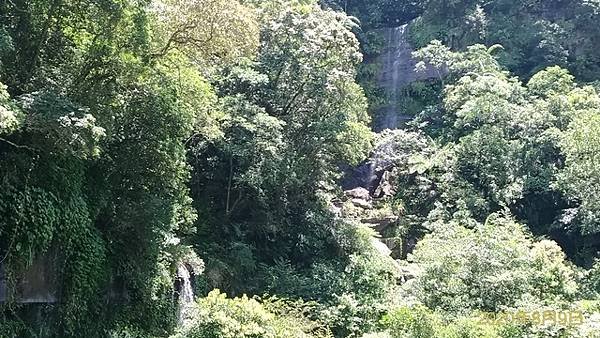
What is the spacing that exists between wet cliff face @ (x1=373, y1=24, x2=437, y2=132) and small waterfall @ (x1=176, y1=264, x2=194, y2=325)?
16.7 meters

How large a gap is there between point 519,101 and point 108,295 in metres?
16.9

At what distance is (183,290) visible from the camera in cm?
1157

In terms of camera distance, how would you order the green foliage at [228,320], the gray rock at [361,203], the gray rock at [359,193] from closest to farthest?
the green foliage at [228,320], the gray rock at [361,203], the gray rock at [359,193]

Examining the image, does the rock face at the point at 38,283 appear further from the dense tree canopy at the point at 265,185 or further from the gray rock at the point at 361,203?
the gray rock at the point at 361,203

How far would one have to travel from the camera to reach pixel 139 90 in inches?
391

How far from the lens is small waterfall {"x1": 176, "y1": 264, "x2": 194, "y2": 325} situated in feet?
36.4

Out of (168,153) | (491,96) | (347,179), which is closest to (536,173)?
(491,96)

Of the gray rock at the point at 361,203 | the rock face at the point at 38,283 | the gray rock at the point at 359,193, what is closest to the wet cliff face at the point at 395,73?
the gray rock at the point at 359,193

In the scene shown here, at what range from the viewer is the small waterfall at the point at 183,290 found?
11109 mm

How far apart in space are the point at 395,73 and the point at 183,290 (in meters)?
21.2

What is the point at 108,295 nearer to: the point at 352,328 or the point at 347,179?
the point at 352,328

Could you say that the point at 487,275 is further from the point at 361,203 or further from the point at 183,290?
the point at 361,203

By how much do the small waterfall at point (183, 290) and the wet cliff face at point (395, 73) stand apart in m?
16.7

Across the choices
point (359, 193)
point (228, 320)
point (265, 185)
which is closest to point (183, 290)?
point (228, 320)
